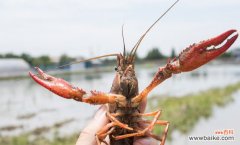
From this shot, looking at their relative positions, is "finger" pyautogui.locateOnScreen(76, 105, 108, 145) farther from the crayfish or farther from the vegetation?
the vegetation

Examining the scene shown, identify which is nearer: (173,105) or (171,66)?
(171,66)

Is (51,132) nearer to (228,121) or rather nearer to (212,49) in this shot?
(228,121)

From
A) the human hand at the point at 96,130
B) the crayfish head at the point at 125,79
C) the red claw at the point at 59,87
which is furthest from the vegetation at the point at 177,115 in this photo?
the red claw at the point at 59,87

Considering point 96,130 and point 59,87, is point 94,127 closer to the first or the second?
point 96,130

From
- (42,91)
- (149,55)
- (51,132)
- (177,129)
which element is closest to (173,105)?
(177,129)

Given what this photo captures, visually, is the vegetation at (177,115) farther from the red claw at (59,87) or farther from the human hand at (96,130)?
the red claw at (59,87)

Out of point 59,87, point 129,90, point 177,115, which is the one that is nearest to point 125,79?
point 129,90

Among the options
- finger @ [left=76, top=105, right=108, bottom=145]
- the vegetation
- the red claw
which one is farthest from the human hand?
the vegetation
